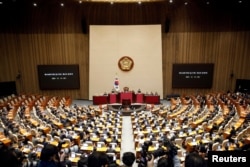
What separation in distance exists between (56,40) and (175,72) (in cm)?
1062

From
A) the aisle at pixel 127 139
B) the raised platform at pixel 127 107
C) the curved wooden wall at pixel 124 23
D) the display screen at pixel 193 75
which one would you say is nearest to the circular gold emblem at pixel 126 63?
the curved wooden wall at pixel 124 23

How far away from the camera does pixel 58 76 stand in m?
22.2

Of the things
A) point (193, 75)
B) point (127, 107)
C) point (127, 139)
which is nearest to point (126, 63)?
point (127, 107)

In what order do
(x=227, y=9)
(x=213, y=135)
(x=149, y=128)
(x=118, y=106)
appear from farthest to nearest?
1. (x=227, y=9)
2. (x=118, y=106)
3. (x=149, y=128)
4. (x=213, y=135)

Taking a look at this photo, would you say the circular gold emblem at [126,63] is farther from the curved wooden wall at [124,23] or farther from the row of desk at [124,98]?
the curved wooden wall at [124,23]

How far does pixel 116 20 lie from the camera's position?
874 inches

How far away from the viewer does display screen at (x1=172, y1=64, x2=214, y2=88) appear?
73.0 ft

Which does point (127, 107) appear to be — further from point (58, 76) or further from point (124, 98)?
point (58, 76)

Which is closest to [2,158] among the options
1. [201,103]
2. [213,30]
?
[201,103]

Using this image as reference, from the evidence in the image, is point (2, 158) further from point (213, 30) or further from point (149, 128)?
point (213, 30)

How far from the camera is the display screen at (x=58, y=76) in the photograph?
2206cm

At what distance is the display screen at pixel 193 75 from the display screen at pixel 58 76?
8.67 metres

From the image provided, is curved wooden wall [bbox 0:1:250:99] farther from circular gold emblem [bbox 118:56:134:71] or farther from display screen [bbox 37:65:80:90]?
circular gold emblem [bbox 118:56:134:71]

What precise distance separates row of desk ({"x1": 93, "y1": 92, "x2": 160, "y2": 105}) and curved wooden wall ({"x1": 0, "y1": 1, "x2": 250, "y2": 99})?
122 inches
